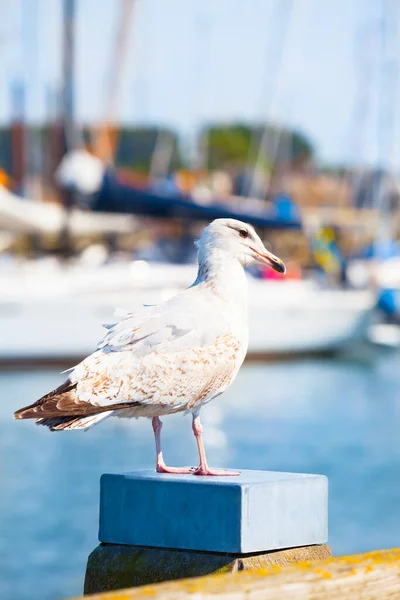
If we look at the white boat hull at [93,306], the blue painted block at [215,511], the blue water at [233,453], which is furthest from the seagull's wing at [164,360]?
the white boat hull at [93,306]

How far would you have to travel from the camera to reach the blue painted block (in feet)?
12.8

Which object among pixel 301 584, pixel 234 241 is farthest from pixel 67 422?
pixel 301 584

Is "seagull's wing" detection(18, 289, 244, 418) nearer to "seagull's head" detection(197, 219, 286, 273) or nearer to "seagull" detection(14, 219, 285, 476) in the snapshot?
"seagull" detection(14, 219, 285, 476)

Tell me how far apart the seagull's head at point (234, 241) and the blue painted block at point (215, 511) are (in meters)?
1.08

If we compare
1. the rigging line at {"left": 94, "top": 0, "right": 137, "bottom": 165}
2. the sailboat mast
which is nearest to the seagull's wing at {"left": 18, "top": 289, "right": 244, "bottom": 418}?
the sailboat mast

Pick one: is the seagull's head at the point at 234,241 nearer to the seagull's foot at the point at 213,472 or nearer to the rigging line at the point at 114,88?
the seagull's foot at the point at 213,472

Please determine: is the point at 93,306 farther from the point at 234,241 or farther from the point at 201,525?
the point at 201,525

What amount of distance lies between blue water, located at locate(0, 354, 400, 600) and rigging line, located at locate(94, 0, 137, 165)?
14.9 meters

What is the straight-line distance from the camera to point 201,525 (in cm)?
397

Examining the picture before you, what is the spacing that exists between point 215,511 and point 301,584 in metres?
0.92

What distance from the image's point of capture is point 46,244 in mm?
62125

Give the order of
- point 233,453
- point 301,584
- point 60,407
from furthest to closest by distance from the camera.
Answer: point 233,453 → point 60,407 → point 301,584

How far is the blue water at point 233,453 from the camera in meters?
A: 13.1

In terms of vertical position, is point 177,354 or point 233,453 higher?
point 177,354
